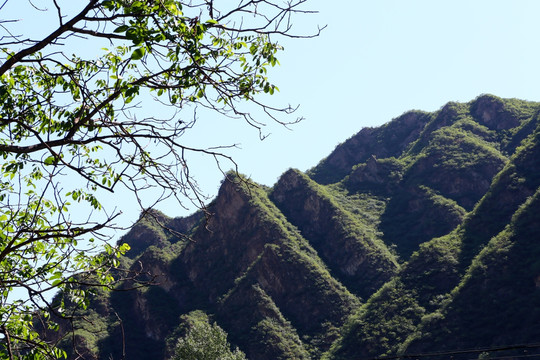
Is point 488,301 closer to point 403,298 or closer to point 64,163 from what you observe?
point 403,298

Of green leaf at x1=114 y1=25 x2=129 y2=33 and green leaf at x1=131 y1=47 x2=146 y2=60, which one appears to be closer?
green leaf at x1=114 y1=25 x2=129 y2=33

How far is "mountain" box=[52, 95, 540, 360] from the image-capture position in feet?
190

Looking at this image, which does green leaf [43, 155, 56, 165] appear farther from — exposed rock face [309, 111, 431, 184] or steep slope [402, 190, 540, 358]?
exposed rock face [309, 111, 431, 184]

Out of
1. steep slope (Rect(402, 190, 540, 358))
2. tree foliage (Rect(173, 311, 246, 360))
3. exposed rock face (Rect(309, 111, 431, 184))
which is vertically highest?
exposed rock face (Rect(309, 111, 431, 184))

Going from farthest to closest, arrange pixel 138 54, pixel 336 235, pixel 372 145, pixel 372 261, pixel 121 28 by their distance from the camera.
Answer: pixel 372 145 → pixel 336 235 → pixel 372 261 → pixel 138 54 → pixel 121 28

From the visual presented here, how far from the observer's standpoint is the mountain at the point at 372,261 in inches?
2286

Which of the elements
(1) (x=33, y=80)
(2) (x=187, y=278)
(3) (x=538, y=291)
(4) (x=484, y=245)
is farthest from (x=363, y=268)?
(1) (x=33, y=80)

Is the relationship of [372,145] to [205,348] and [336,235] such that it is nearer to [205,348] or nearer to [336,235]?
[336,235]

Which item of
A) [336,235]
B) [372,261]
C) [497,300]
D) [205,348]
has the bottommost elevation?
[497,300]

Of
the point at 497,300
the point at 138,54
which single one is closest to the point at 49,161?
the point at 138,54

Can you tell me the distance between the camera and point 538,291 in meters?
53.6

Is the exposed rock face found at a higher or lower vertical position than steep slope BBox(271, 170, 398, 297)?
higher

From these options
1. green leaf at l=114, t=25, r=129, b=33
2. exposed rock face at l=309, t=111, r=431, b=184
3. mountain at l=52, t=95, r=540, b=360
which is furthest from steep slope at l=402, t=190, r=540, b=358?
exposed rock face at l=309, t=111, r=431, b=184

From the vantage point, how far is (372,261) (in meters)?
90.6
